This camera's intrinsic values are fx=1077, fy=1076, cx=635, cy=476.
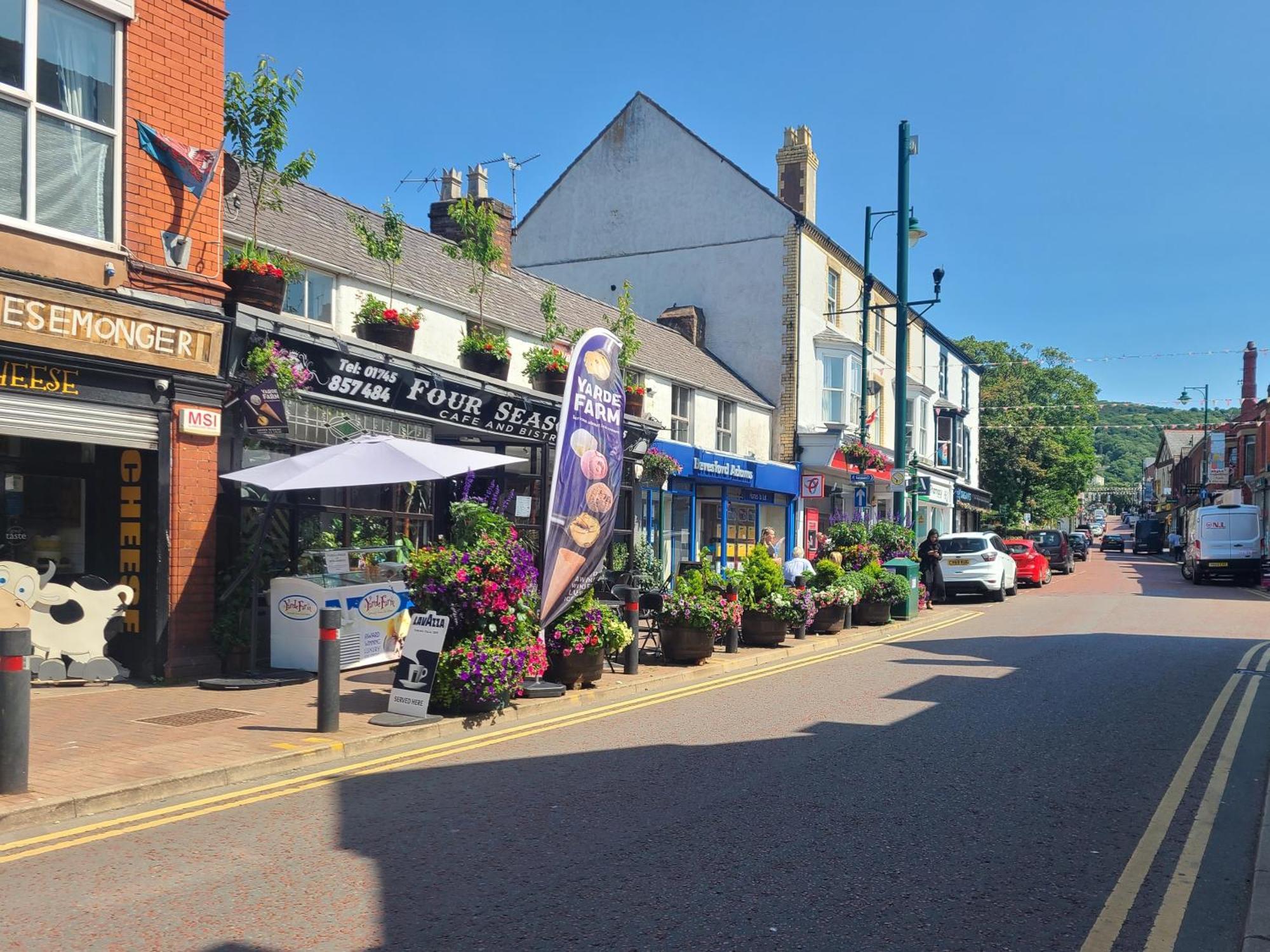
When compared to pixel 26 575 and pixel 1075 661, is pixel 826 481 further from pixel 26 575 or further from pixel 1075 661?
pixel 26 575

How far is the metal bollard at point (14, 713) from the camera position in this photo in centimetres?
621

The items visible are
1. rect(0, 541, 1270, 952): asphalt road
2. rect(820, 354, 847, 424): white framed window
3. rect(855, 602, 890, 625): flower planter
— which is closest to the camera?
rect(0, 541, 1270, 952): asphalt road

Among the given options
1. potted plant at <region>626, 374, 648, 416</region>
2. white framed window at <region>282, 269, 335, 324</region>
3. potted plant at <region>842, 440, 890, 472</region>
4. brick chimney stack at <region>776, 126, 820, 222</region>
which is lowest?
potted plant at <region>842, 440, 890, 472</region>

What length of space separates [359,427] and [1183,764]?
9611mm

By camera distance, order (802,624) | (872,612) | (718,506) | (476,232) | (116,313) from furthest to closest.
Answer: (718,506) < (872,612) < (802,624) < (476,232) < (116,313)

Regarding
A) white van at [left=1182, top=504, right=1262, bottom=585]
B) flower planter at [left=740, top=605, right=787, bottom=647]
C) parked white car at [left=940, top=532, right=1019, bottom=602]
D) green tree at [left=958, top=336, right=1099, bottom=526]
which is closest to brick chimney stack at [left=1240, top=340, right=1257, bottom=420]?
green tree at [left=958, top=336, right=1099, bottom=526]

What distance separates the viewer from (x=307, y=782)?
7055 millimetres

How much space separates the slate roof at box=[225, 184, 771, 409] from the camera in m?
16.2

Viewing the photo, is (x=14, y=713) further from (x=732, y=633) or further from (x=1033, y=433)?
(x=1033, y=433)

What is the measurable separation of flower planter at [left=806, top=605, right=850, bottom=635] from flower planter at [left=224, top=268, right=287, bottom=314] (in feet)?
30.2

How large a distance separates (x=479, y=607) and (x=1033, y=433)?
5474 cm

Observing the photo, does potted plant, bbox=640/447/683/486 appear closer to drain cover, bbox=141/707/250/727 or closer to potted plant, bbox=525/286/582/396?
potted plant, bbox=525/286/582/396

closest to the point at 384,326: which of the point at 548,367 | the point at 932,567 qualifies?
the point at 548,367

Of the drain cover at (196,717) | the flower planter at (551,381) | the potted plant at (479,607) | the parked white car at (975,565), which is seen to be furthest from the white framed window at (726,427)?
the drain cover at (196,717)
